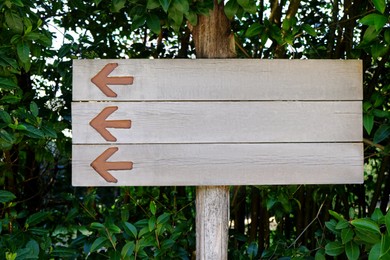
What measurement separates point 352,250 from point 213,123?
0.55 m

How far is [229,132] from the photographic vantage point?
5.26ft

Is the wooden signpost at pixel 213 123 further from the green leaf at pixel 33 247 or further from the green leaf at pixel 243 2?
the green leaf at pixel 33 247

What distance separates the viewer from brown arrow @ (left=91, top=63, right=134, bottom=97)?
5.21 ft

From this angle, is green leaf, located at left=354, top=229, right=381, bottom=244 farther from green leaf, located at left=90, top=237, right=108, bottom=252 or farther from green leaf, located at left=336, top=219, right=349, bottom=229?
green leaf, located at left=90, top=237, right=108, bottom=252

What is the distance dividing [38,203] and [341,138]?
5.61ft

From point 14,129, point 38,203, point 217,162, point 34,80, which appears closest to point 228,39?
point 217,162

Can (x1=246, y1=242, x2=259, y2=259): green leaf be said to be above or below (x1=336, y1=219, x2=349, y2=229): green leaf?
below

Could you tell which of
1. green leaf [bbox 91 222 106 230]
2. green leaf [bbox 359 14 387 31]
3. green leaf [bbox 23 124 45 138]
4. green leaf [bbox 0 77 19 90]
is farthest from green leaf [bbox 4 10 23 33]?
green leaf [bbox 359 14 387 31]

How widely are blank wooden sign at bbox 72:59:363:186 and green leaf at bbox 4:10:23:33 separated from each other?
0.24 meters

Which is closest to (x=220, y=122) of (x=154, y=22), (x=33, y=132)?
(x=154, y=22)

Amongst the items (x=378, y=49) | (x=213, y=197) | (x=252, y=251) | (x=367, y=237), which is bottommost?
(x=252, y=251)

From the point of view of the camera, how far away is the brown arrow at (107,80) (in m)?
1.59

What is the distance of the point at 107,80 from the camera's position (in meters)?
1.59

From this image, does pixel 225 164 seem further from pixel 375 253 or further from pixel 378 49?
pixel 378 49
